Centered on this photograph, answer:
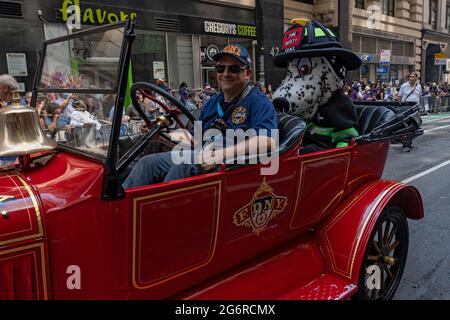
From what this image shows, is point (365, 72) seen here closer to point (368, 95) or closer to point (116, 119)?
point (368, 95)

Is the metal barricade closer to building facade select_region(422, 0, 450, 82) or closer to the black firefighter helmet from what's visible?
building facade select_region(422, 0, 450, 82)

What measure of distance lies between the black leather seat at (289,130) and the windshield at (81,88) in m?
0.88

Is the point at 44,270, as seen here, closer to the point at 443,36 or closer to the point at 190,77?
the point at 190,77

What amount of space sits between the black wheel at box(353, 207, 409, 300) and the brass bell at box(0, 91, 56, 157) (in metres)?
1.93

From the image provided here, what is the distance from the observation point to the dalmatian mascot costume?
296 centimetres

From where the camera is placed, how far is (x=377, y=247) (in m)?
2.62

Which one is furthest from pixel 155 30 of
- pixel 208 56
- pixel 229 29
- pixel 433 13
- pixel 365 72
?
pixel 433 13

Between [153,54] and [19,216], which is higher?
[153,54]

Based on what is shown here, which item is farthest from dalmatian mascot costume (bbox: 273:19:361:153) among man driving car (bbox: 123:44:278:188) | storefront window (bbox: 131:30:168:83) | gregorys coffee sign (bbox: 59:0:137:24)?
storefront window (bbox: 131:30:168:83)

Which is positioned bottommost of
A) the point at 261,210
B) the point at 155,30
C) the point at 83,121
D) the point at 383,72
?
the point at 261,210

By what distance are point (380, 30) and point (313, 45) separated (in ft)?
71.6

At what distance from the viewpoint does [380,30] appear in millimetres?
22328

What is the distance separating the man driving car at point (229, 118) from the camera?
1985 mm

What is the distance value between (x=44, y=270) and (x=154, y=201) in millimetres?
464
